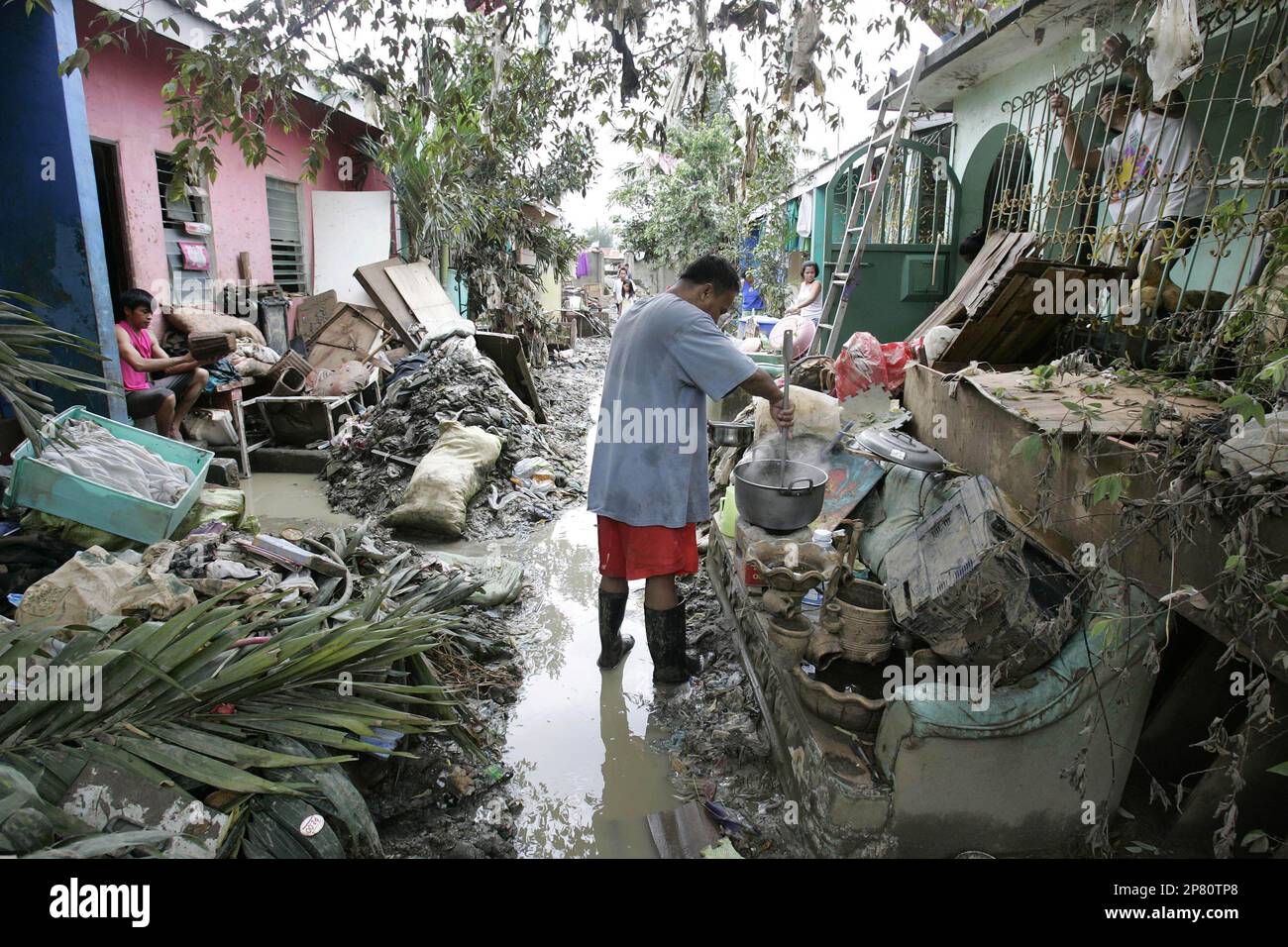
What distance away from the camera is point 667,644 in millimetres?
3615

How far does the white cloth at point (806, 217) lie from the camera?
16.0 m

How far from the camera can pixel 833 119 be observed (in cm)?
448

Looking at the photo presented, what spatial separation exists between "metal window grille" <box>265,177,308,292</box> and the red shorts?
7508mm

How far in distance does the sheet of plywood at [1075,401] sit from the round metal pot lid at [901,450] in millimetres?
388

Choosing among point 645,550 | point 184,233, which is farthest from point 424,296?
A: point 645,550

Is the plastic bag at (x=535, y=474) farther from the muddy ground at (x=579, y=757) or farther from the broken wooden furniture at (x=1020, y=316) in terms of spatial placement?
the broken wooden furniture at (x=1020, y=316)

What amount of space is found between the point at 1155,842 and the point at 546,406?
8.64m

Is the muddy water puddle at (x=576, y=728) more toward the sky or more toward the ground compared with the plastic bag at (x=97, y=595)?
more toward the ground

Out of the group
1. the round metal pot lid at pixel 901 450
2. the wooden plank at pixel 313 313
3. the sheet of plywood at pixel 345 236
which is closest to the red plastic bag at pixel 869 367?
the round metal pot lid at pixel 901 450

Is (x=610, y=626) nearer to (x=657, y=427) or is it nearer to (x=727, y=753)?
(x=727, y=753)

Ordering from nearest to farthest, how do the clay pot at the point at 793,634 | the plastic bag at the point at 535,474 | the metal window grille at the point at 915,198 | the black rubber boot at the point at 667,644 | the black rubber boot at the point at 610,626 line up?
the clay pot at the point at 793,634, the black rubber boot at the point at 667,644, the black rubber boot at the point at 610,626, the plastic bag at the point at 535,474, the metal window grille at the point at 915,198

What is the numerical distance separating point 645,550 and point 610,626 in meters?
0.51
